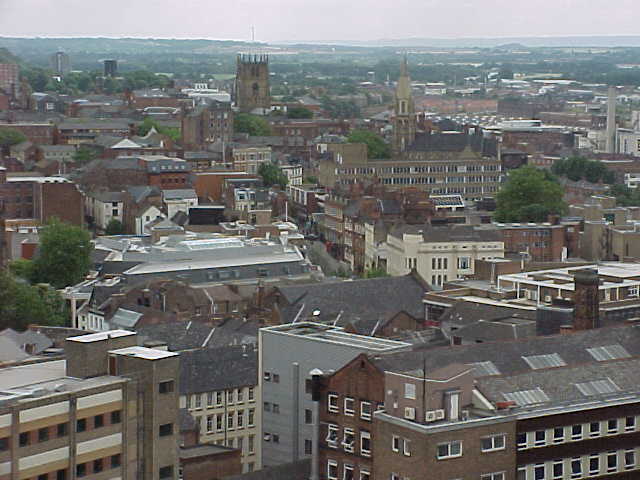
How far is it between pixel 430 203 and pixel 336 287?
889 inches

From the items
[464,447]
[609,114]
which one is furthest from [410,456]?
[609,114]

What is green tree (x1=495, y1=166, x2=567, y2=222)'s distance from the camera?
75.1m

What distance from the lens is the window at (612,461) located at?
28891 mm

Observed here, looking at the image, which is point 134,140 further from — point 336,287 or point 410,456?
point 410,456

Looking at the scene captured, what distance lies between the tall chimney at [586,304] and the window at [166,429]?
32.6 ft

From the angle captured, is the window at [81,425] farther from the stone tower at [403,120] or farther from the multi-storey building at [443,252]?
the stone tower at [403,120]

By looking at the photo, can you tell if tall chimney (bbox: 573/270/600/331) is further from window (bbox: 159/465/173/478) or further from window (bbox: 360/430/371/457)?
window (bbox: 159/465/173/478)

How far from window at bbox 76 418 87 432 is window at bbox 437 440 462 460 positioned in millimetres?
5956

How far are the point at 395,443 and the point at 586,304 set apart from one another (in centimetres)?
933

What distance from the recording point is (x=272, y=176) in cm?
8850

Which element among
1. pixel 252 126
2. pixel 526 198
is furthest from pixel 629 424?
pixel 252 126

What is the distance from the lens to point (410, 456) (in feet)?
88.1

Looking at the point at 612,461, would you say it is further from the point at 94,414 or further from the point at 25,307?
the point at 25,307

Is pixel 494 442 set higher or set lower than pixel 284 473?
higher
